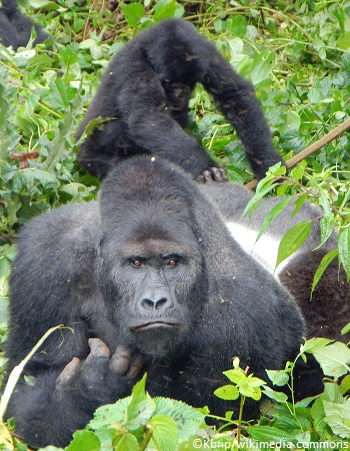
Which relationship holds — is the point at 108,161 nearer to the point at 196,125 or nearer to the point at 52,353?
the point at 196,125

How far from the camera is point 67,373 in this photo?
3770mm

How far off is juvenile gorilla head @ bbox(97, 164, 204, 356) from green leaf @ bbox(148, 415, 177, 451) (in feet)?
2.69

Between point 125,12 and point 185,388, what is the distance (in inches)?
192

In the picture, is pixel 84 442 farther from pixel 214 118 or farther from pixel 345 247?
pixel 214 118

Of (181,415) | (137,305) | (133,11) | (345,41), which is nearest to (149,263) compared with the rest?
(137,305)

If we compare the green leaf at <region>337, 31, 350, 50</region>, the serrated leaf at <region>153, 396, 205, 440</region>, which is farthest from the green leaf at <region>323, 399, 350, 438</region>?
the green leaf at <region>337, 31, 350, 50</region>

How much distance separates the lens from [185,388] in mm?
3824

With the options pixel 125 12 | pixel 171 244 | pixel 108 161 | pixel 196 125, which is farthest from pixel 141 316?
pixel 125 12

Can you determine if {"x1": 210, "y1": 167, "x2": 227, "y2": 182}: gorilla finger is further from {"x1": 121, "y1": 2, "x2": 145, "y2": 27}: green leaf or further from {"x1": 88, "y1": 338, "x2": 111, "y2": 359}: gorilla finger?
{"x1": 121, "y1": 2, "x2": 145, "y2": 27}: green leaf

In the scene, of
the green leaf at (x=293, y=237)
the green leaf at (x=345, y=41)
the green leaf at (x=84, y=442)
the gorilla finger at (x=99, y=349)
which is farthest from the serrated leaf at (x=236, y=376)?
the green leaf at (x=345, y=41)

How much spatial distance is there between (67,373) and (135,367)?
0.97ft

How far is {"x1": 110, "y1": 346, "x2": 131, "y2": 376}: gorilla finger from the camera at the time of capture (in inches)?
145

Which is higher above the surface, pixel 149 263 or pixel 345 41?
pixel 149 263

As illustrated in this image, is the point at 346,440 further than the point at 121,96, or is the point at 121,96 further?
the point at 121,96
